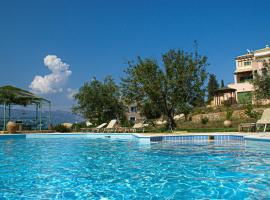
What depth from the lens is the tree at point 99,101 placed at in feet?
102

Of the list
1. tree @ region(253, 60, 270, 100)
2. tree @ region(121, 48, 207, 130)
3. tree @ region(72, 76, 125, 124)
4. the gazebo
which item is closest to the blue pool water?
tree @ region(253, 60, 270, 100)

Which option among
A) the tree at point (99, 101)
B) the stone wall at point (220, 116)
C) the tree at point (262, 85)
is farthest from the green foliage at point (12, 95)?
the tree at point (262, 85)

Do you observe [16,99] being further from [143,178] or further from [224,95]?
[224,95]

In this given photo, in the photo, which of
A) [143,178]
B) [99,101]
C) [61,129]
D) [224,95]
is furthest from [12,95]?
[224,95]

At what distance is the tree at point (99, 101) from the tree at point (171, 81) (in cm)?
925

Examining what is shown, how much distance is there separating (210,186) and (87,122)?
3035 cm

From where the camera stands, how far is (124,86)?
22.9 m

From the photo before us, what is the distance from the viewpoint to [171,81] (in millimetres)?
21062

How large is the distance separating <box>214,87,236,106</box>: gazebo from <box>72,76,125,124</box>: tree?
44.8 feet

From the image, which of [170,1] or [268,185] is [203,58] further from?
[268,185]

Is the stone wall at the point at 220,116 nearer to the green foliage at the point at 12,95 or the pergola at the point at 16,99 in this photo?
the pergola at the point at 16,99

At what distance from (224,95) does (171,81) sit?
18967mm

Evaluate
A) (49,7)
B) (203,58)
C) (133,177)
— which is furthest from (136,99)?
(133,177)

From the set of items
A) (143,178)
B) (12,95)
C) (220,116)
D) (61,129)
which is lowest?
(143,178)
